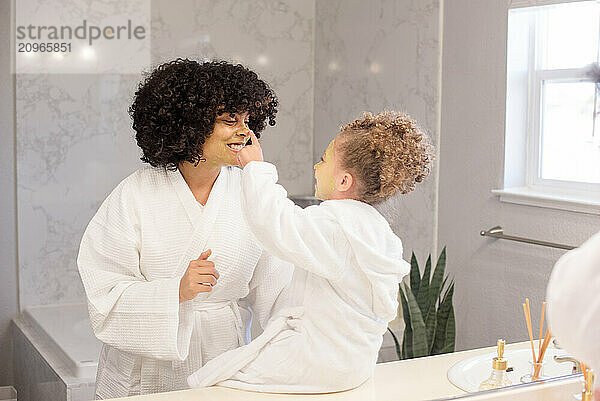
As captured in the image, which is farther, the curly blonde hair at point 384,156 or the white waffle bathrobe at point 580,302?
the curly blonde hair at point 384,156

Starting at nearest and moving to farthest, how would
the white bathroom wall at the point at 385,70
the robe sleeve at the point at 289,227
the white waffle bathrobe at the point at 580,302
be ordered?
the white waffle bathrobe at the point at 580,302 → the robe sleeve at the point at 289,227 → the white bathroom wall at the point at 385,70

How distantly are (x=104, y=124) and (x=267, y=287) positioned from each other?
0.36m

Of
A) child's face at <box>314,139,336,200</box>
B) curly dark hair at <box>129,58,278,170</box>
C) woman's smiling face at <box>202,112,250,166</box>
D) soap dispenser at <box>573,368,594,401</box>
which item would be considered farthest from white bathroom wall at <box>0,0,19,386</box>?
soap dispenser at <box>573,368,594,401</box>

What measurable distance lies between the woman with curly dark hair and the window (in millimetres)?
445

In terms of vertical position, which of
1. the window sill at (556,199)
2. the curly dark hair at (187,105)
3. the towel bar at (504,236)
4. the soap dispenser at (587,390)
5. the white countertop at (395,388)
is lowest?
the soap dispenser at (587,390)

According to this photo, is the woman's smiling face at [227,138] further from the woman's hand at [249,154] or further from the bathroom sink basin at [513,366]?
the bathroom sink basin at [513,366]

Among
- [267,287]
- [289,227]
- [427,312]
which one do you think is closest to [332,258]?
[289,227]

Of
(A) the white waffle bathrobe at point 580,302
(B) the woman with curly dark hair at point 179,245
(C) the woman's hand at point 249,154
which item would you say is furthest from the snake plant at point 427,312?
(A) the white waffle bathrobe at point 580,302

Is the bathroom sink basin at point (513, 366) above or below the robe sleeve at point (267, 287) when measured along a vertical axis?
below

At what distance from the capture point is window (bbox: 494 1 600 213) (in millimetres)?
1115

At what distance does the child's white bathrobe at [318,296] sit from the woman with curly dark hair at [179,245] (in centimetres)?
6

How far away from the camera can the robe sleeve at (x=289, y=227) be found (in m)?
0.86

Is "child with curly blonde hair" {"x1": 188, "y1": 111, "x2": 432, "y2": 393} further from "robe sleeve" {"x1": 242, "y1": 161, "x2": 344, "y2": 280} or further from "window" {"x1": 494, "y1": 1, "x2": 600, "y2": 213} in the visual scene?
"window" {"x1": 494, "y1": 1, "x2": 600, "y2": 213}

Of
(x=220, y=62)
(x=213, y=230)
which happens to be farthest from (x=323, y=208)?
(x=220, y=62)
